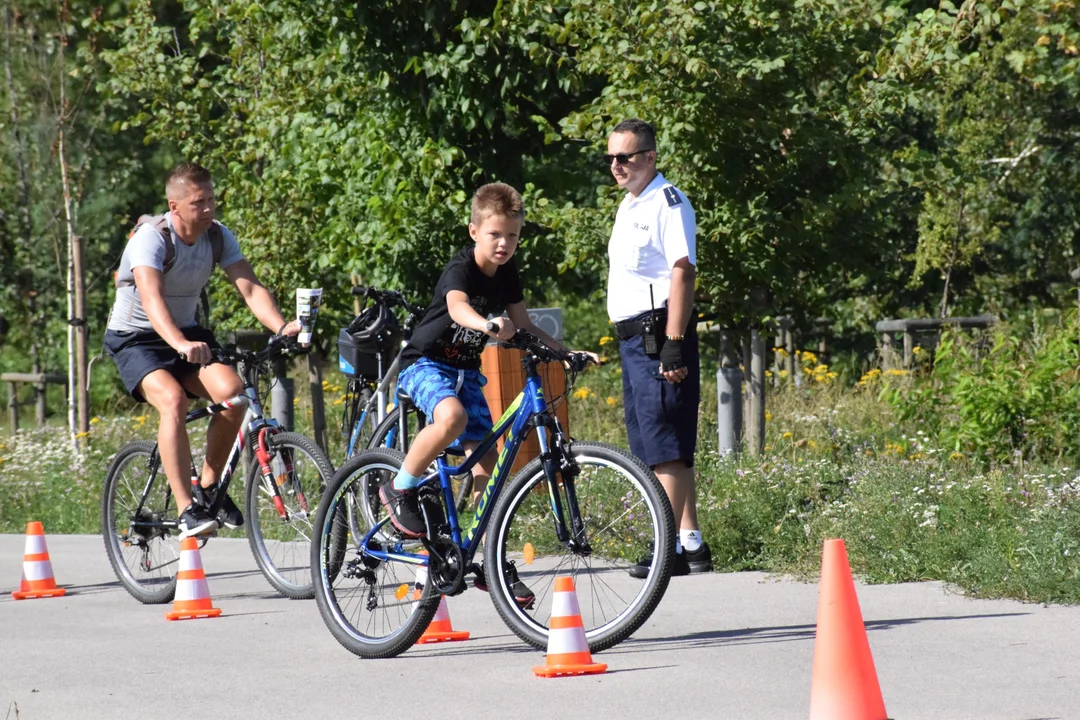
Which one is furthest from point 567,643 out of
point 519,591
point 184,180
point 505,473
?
point 184,180

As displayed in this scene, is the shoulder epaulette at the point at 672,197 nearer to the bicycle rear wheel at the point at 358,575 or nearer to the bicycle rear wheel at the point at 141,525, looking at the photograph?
the bicycle rear wheel at the point at 358,575

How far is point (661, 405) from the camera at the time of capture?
275 inches

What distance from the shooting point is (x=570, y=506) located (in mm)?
5781

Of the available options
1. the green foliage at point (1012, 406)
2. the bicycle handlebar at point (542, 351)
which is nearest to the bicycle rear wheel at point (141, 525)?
the bicycle handlebar at point (542, 351)

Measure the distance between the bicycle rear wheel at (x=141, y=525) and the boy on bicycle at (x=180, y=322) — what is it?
16.4 inches

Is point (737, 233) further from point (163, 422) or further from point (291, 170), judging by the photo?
point (291, 170)

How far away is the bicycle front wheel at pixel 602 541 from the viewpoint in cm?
560

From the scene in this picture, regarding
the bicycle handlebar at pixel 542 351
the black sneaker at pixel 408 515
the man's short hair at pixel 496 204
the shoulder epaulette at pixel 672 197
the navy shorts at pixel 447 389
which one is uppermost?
the shoulder epaulette at pixel 672 197

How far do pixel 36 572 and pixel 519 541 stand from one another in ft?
11.1

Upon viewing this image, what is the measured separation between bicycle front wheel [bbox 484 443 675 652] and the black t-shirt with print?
30.7 inches

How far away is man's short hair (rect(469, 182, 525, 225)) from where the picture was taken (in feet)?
20.4

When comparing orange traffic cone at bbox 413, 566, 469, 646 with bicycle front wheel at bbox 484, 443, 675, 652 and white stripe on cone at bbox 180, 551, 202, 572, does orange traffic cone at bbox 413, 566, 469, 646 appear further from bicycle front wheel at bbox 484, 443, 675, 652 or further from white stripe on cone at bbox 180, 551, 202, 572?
white stripe on cone at bbox 180, 551, 202, 572

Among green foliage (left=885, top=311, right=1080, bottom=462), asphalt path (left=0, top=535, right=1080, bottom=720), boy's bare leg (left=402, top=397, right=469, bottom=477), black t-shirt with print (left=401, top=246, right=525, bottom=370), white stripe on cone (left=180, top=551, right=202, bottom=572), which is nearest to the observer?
asphalt path (left=0, top=535, right=1080, bottom=720)

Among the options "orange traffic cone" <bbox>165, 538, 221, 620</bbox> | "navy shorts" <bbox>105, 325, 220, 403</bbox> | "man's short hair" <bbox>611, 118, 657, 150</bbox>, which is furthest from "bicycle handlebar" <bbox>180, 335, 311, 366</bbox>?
"man's short hair" <bbox>611, 118, 657, 150</bbox>
